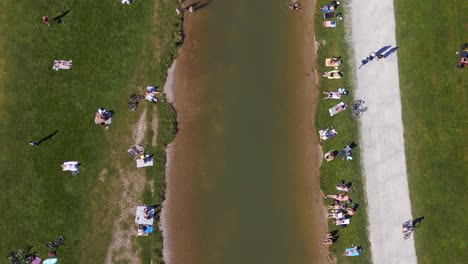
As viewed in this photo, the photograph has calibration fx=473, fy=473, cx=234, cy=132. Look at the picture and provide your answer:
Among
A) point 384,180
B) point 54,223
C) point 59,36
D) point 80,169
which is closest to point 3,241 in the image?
point 54,223

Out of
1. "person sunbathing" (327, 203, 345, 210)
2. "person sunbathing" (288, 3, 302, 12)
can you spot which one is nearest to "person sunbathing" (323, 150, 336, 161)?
"person sunbathing" (327, 203, 345, 210)

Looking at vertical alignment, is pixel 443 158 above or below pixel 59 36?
below

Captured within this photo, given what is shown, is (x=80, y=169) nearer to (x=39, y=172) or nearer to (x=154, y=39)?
(x=39, y=172)

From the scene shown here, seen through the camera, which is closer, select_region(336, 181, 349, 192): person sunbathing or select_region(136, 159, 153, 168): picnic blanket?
select_region(336, 181, 349, 192): person sunbathing

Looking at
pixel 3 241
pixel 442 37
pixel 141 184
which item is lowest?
pixel 3 241

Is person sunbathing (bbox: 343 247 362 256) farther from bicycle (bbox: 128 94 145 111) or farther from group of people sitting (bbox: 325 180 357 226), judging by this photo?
bicycle (bbox: 128 94 145 111)

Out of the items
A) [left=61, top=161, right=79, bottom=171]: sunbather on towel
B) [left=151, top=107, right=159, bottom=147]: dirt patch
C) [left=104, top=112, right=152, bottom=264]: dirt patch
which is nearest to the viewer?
[left=104, top=112, right=152, bottom=264]: dirt patch

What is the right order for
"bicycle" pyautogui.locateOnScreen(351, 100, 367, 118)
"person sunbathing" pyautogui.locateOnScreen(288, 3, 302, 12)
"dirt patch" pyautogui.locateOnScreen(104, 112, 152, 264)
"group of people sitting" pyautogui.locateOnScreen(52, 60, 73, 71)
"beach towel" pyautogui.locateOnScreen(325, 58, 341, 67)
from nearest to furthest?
Result: "dirt patch" pyautogui.locateOnScreen(104, 112, 152, 264) → "bicycle" pyautogui.locateOnScreen(351, 100, 367, 118) → "beach towel" pyautogui.locateOnScreen(325, 58, 341, 67) → "group of people sitting" pyautogui.locateOnScreen(52, 60, 73, 71) → "person sunbathing" pyautogui.locateOnScreen(288, 3, 302, 12)
